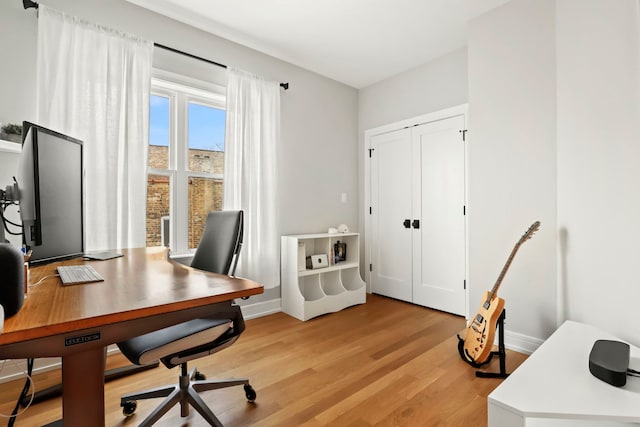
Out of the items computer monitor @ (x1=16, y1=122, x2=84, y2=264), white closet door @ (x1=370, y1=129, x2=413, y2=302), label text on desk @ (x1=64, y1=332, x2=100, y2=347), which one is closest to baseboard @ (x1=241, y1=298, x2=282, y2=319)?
white closet door @ (x1=370, y1=129, x2=413, y2=302)

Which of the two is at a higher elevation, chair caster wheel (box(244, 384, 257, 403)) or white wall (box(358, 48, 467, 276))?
white wall (box(358, 48, 467, 276))

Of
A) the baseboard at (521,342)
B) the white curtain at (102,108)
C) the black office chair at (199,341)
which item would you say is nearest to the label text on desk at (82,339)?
the black office chair at (199,341)

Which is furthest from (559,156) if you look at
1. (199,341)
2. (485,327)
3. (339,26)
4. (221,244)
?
(199,341)

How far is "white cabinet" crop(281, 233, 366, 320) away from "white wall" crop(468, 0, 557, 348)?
134 cm

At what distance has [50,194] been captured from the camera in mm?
1344

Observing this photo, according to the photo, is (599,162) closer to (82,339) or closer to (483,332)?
(483,332)

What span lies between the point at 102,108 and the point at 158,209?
87 cm

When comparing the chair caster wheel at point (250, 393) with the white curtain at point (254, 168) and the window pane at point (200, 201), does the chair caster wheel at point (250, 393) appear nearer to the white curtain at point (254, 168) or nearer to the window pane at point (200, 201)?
the white curtain at point (254, 168)

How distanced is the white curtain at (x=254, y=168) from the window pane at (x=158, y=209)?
1.65 ft

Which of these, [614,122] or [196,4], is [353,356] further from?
[196,4]

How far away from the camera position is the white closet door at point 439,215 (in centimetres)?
314

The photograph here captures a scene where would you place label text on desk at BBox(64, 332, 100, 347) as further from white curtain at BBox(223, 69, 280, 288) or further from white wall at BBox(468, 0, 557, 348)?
white wall at BBox(468, 0, 557, 348)

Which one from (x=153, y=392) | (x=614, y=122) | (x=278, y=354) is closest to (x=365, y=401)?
(x=278, y=354)

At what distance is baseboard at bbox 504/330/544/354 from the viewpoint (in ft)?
7.48
